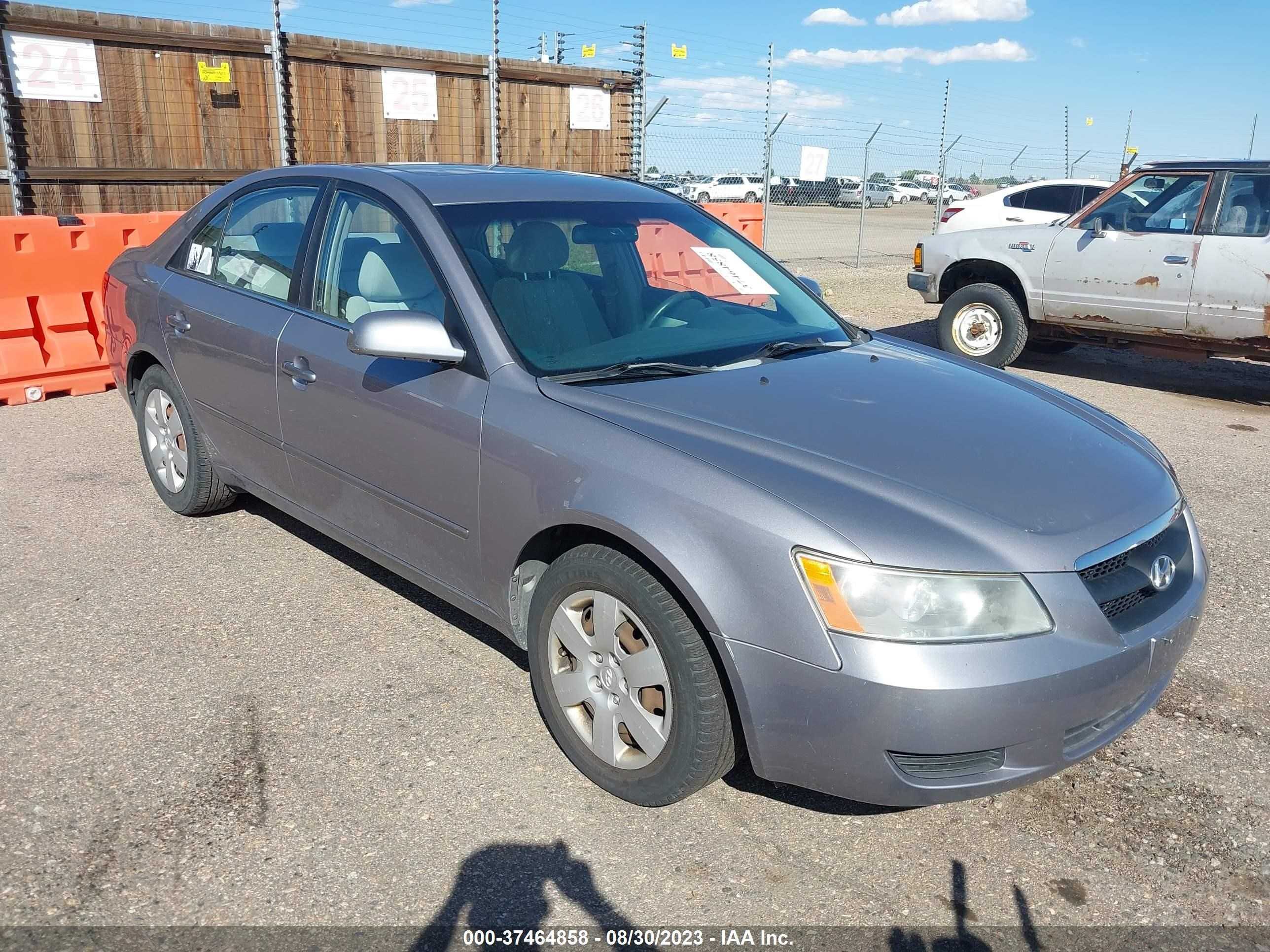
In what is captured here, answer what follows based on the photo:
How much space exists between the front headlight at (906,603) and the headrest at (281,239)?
2.61 m

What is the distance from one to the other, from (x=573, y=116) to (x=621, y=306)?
12161mm

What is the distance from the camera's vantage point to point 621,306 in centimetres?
360

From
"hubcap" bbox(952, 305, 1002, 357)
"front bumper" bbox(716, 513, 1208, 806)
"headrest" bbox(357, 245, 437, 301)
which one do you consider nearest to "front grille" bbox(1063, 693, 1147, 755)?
"front bumper" bbox(716, 513, 1208, 806)

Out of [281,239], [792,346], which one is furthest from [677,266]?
[281,239]

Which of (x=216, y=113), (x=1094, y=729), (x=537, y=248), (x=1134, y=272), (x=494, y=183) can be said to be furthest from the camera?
(x=216, y=113)

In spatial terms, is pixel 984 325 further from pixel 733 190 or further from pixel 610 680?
pixel 733 190

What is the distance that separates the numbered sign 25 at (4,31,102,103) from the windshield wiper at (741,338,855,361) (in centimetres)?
1001

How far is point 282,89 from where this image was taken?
12.1m

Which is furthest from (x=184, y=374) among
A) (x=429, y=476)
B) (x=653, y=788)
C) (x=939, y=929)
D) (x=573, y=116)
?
(x=573, y=116)

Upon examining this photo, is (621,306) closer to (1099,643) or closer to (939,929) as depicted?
(1099,643)

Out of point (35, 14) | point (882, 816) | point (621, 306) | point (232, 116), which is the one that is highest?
point (35, 14)

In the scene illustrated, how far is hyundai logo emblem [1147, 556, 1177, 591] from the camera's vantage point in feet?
9.05

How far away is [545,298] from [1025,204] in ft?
42.5

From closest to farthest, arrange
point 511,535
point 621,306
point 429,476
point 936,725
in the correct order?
point 936,725 → point 511,535 → point 429,476 → point 621,306
